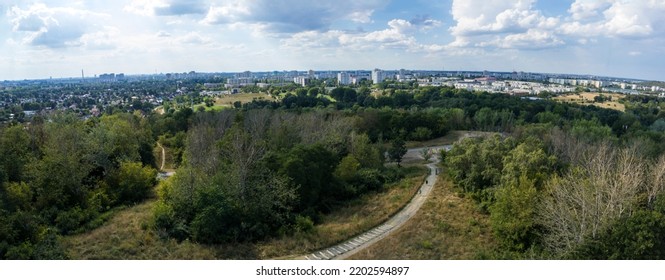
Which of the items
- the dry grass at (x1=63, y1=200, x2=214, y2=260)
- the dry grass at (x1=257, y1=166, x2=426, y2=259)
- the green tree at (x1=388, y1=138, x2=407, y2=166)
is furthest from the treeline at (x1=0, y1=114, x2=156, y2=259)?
the green tree at (x1=388, y1=138, x2=407, y2=166)

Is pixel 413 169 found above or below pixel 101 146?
below

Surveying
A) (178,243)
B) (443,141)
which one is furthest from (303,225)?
(443,141)

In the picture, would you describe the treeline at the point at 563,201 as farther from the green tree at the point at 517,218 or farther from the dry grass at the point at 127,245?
the dry grass at the point at 127,245

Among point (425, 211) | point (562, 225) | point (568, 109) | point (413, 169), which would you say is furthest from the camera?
point (568, 109)

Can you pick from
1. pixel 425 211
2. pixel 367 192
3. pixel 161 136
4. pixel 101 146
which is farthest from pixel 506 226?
pixel 161 136
